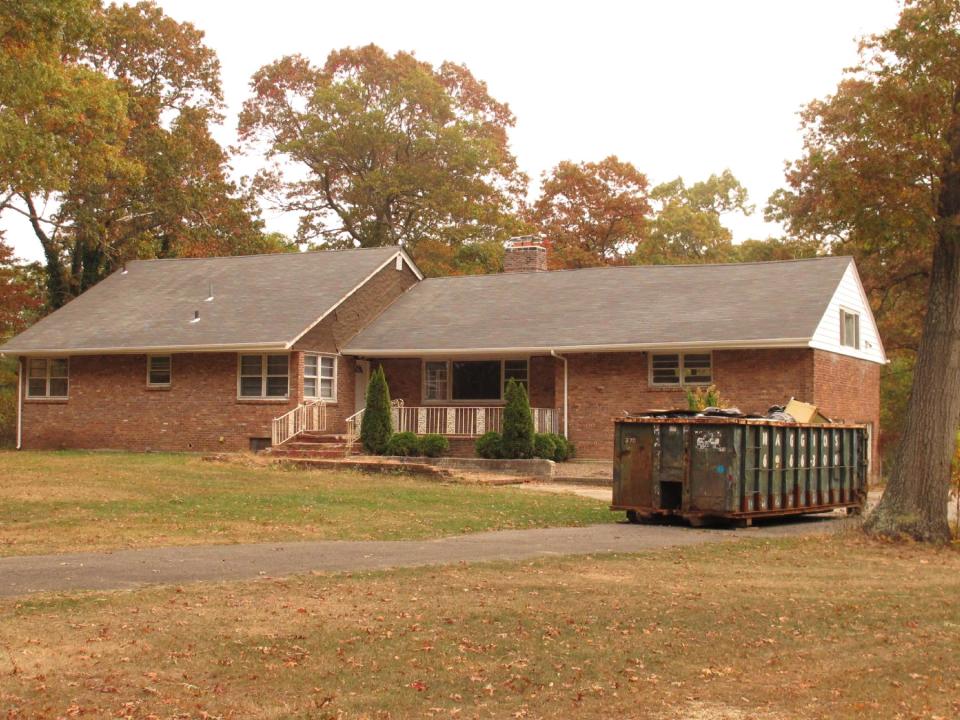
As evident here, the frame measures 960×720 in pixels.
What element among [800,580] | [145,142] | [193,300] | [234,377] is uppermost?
[145,142]

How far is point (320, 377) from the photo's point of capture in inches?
1228

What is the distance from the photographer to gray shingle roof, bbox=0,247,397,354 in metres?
31.1

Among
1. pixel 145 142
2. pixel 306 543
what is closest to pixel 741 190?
pixel 145 142

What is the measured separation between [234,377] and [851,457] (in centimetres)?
1630

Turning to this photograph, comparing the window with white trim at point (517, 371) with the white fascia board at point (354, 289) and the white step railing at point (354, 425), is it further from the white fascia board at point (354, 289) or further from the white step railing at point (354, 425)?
the white fascia board at point (354, 289)

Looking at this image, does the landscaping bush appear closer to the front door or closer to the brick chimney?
the front door

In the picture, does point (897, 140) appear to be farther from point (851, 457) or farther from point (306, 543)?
point (306, 543)

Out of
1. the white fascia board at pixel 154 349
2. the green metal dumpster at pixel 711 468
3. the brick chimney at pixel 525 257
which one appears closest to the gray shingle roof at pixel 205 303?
the white fascia board at pixel 154 349

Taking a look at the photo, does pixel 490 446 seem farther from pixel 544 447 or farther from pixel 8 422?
pixel 8 422

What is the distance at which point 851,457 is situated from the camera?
2091cm

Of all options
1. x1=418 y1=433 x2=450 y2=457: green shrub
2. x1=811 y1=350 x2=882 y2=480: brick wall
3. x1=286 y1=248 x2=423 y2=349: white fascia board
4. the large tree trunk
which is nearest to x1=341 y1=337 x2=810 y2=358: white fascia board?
x1=811 y1=350 x2=882 y2=480: brick wall

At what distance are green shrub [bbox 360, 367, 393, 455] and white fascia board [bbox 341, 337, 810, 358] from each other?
1.70 m

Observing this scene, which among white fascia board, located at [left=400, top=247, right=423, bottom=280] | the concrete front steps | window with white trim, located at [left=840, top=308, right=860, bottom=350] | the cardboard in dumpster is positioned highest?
white fascia board, located at [left=400, top=247, right=423, bottom=280]

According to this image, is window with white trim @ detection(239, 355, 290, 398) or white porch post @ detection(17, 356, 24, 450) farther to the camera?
white porch post @ detection(17, 356, 24, 450)
